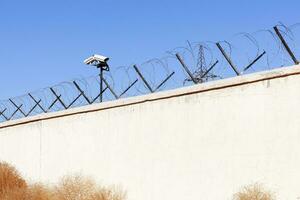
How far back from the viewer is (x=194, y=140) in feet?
34.3

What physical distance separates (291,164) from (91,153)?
19.0 ft

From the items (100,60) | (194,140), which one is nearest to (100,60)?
(100,60)

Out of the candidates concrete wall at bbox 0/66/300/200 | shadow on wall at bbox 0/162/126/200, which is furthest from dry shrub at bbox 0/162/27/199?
concrete wall at bbox 0/66/300/200

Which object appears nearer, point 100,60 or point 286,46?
point 286,46

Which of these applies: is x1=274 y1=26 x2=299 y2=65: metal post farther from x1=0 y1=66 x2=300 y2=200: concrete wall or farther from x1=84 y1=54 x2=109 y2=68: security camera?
x1=84 y1=54 x2=109 y2=68: security camera

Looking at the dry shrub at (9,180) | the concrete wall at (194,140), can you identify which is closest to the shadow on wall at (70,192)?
the dry shrub at (9,180)

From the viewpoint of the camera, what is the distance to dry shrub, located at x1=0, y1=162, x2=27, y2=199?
1410cm

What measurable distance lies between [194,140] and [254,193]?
1.90 metres

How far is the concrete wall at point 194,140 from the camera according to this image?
8.93 metres

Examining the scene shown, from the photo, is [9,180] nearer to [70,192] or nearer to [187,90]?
[70,192]

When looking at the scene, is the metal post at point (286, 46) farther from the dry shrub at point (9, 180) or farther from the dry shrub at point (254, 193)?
the dry shrub at point (9, 180)

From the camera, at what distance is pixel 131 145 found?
12.0m

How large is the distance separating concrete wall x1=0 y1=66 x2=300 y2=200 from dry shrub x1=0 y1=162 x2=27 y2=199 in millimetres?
965

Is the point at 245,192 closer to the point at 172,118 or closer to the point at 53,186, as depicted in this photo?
the point at 172,118
